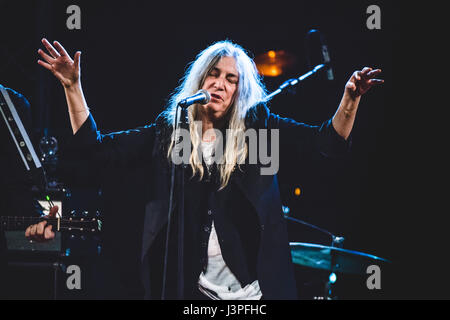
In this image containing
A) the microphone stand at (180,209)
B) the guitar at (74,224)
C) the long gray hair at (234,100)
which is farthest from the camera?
the guitar at (74,224)

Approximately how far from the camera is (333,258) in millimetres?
3289

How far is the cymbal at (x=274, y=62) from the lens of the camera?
4.43 meters

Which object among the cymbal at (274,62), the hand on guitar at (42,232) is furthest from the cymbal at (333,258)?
the cymbal at (274,62)

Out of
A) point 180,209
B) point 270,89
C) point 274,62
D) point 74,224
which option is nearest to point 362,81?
point 180,209

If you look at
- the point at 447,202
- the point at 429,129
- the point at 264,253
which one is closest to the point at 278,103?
the point at 429,129

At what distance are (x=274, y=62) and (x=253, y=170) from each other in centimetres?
281

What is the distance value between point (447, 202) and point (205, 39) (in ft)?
9.77

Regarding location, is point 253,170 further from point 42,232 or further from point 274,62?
point 274,62

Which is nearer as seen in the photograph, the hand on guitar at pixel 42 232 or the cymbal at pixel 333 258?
the hand on guitar at pixel 42 232

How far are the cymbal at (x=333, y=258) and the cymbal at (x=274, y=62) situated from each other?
2073 mm

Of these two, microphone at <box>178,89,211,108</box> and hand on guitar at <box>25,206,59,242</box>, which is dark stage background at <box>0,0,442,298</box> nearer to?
hand on guitar at <box>25,206,59,242</box>

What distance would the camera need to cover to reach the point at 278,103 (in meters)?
4.95

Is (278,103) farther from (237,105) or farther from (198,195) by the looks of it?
(198,195)

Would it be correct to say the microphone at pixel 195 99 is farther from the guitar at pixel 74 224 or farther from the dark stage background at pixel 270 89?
the dark stage background at pixel 270 89
